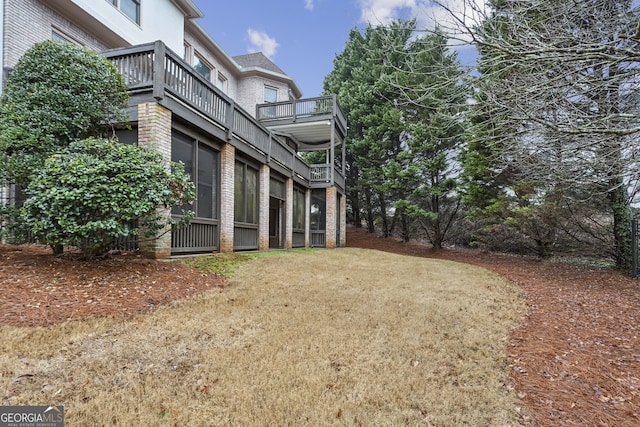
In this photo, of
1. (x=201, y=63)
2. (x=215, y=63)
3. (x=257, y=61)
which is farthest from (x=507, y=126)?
(x=257, y=61)

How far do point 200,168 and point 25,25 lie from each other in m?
5.83

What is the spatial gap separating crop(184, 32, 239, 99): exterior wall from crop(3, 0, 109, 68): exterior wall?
4686mm

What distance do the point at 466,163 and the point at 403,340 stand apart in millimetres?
12926

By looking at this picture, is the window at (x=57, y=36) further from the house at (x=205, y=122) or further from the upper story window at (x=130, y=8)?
the upper story window at (x=130, y=8)

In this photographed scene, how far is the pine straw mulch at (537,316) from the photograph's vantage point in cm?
272

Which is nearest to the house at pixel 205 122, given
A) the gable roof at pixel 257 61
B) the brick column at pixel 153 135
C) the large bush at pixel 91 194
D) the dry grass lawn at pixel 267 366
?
the brick column at pixel 153 135

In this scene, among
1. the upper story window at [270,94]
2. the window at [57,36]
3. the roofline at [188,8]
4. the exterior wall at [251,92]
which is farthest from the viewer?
the upper story window at [270,94]

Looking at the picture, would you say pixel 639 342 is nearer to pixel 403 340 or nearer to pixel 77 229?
pixel 403 340

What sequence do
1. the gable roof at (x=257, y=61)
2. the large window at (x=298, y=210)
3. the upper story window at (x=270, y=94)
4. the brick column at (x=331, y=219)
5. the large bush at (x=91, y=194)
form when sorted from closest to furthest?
1. the large bush at (x=91, y=194)
2. the large window at (x=298, y=210)
3. the brick column at (x=331, y=219)
4. the upper story window at (x=270, y=94)
5. the gable roof at (x=257, y=61)

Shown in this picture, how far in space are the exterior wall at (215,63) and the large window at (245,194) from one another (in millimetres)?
6809

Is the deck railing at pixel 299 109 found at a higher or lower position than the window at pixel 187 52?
lower

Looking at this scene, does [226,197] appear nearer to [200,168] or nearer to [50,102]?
[200,168]

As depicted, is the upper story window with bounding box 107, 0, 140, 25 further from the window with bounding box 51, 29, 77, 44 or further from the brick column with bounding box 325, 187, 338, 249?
the brick column with bounding box 325, 187, 338, 249

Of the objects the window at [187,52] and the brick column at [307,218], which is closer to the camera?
the window at [187,52]
